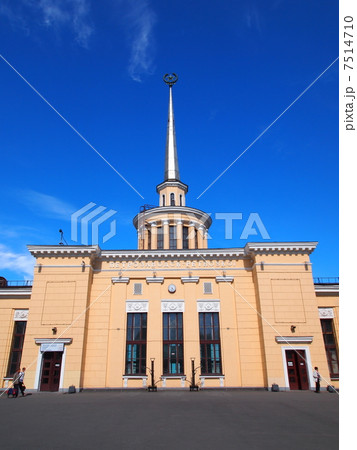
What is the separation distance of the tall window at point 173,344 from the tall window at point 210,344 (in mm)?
1372

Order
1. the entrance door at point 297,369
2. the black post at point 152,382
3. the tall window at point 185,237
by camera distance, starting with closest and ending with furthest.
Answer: the black post at point 152,382 → the entrance door at point 297,369 → the tall window at point 185,237

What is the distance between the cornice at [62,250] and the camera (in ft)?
67.3

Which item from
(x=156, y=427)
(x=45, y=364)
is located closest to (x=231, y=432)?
(x=156, y=427)

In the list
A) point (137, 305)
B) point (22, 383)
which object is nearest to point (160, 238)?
point (137, 305)

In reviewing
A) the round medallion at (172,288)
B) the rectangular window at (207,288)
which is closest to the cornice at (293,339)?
the rectangular window at (207,288)

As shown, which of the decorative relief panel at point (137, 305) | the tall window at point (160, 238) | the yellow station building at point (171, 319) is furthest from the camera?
the tall window at point (160, 238)

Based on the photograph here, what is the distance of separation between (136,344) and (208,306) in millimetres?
5210

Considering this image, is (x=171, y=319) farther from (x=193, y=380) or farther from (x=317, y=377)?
(x=317, y=377)

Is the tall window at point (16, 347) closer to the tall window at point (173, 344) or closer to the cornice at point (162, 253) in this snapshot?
the cornice at point (162, 253)

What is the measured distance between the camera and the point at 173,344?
19781 millimetres

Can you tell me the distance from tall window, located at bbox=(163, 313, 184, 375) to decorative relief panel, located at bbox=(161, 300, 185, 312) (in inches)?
12.6

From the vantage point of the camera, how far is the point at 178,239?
27719 mm

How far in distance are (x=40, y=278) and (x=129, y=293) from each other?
19.2 ft

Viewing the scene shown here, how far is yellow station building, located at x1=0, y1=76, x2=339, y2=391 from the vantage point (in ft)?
61.6
